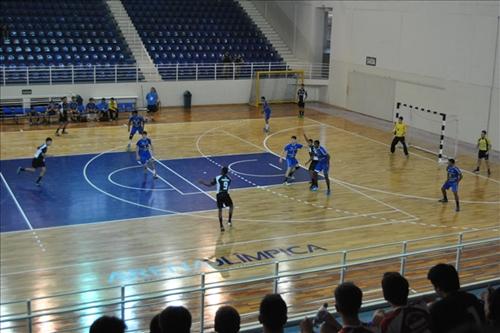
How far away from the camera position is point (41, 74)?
31375 mm

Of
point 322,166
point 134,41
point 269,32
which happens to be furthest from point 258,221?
point 269,32

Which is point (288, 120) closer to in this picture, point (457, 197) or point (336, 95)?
point (336, 95)

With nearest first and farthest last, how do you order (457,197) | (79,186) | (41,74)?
(457,197) → (79,186) → (41,74)

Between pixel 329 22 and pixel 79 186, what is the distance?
25.1 metres

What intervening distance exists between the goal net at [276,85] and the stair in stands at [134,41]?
501cm

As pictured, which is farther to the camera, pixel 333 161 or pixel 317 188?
pixel 333 161

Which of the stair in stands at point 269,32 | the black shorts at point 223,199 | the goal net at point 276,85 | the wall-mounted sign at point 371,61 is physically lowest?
the black shorts at point 223,199

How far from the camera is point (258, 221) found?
17.7 meters

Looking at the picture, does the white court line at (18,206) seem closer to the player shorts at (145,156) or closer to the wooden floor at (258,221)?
the wooden floor at (258,221)

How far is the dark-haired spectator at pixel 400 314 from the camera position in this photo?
515cm

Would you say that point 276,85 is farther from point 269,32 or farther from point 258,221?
point 258,221

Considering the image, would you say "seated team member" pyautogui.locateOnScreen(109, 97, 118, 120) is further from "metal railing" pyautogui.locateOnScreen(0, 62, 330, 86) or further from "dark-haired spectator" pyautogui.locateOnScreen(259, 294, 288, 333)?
"dark-haired spectator" pyautogui.locateOnScreen(259, 294, 288, 333)

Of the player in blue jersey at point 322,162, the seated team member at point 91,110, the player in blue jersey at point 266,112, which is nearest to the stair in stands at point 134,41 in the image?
the seated team member at point 91,110

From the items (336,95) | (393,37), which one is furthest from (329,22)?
(393,37)
